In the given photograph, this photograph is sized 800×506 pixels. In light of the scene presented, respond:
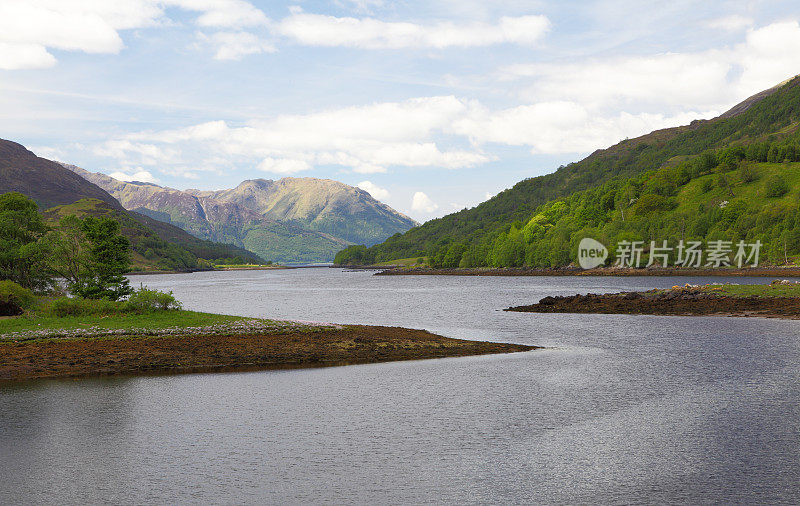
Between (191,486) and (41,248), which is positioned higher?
(41,248)

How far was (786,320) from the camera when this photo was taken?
2473 inches

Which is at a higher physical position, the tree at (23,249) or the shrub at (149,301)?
the tree at (23,249)

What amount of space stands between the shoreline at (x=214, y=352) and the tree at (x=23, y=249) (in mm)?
24645

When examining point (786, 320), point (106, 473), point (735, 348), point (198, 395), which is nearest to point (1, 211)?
point (198, 395)

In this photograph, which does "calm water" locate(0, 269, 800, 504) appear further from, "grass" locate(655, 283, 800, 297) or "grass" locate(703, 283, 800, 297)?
"grass" locate(655, 283, 800, 297)

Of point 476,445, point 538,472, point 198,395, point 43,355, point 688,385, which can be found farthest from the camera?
point 43,355

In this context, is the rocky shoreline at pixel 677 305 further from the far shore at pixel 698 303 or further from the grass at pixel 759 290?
the grass at pixel 759 290

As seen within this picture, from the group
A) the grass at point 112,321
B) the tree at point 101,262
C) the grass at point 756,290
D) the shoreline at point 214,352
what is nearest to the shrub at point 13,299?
the grass at point 112,321

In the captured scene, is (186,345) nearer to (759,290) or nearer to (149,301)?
(149,301)

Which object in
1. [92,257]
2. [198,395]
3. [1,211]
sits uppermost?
[1,211]

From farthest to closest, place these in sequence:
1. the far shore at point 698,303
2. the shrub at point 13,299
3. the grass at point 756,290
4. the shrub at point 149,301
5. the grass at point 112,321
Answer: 1. the grass at point 756,290
2. the far shore at point 698,303
3. the shrub at point 149,301
4. the shrub at point 13,299
5. the grass at point 112,321

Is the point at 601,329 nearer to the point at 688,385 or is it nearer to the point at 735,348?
the point at 735,348

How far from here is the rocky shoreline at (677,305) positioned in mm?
71062

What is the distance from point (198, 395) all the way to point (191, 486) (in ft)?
42.7
